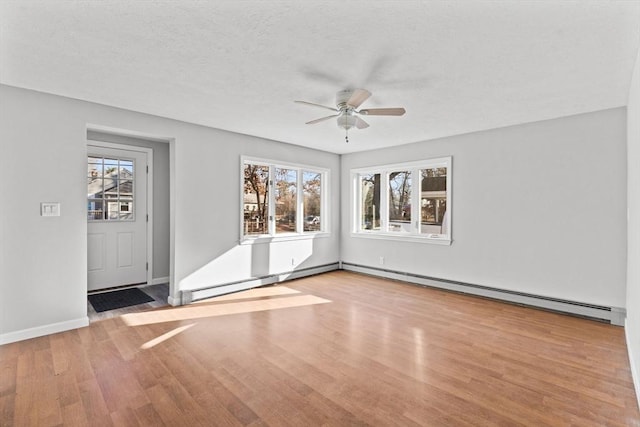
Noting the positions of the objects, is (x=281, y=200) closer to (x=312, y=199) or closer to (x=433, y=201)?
(x=312, y=199)

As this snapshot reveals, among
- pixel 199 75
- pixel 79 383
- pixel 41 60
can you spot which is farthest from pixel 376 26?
pixel 79 383

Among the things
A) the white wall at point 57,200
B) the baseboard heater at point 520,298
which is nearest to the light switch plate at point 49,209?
the white wall at point 57,200

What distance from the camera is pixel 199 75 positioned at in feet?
9.21

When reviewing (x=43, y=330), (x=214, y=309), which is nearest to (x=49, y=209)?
(x=43, y=330)

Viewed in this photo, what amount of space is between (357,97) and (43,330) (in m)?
3.91

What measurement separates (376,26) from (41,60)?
2.66 metres

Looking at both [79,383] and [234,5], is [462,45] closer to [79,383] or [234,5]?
[234,5]

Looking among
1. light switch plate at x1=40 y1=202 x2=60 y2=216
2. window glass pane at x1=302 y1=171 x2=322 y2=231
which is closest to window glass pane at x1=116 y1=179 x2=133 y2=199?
light switch plate at x1=40 y1=202 x2=60 y2=216

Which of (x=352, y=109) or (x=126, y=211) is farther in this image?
(x=126, y=211)

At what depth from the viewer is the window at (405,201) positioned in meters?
5.19

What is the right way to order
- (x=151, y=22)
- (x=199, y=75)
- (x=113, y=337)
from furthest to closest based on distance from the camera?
(x=113, y=337) → (x=199, y=75) → (x=151, y=22)

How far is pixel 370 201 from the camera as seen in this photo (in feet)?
20.9

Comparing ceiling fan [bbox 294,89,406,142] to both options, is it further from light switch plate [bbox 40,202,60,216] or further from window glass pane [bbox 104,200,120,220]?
window glass pane [bbox 104,200,120,220]

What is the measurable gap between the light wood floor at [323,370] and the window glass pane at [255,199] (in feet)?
5.34
